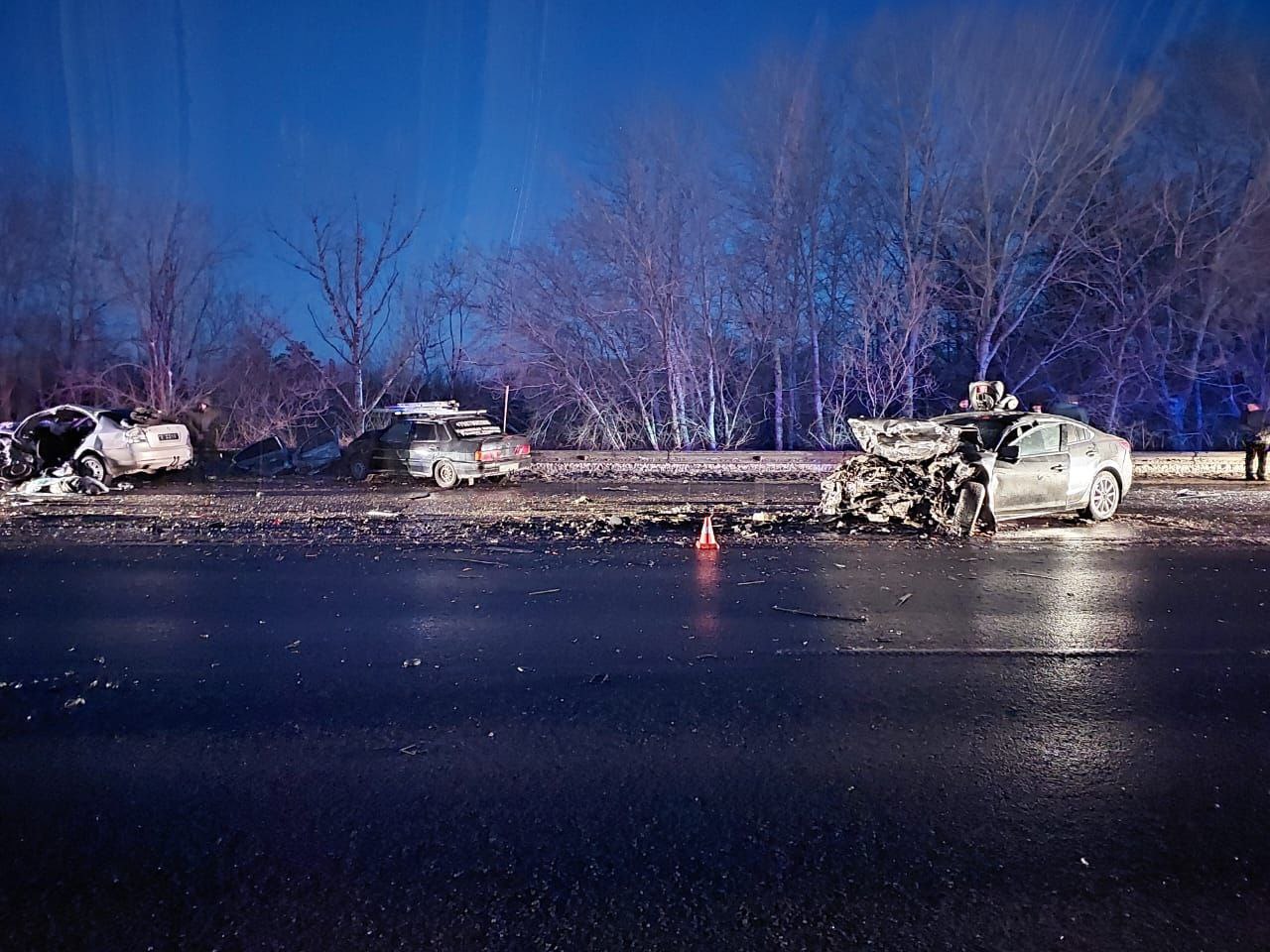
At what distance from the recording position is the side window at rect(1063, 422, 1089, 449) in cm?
1121

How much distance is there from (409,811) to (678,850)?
116 cm

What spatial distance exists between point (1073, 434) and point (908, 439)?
7.92 ft

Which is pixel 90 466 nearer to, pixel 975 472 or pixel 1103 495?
pixel 975 472

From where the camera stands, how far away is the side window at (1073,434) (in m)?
11.2

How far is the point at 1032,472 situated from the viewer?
1070 centimetres

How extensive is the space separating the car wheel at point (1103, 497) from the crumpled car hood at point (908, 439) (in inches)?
90.5

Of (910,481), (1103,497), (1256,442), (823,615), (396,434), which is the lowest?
(823,615)

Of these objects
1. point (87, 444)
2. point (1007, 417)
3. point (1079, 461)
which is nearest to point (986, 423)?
point (1007, 417)

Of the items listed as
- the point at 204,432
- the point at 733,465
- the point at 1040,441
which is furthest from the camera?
the point at 204,432

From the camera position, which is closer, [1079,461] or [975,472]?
[975,472]

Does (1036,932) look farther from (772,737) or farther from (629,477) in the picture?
(629,477)

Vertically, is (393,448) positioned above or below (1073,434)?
above

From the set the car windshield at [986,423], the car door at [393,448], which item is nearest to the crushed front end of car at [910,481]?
the car windshield at [986,423]

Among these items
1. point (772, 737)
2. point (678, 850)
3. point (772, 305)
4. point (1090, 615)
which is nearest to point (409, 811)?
point (678, 850)
